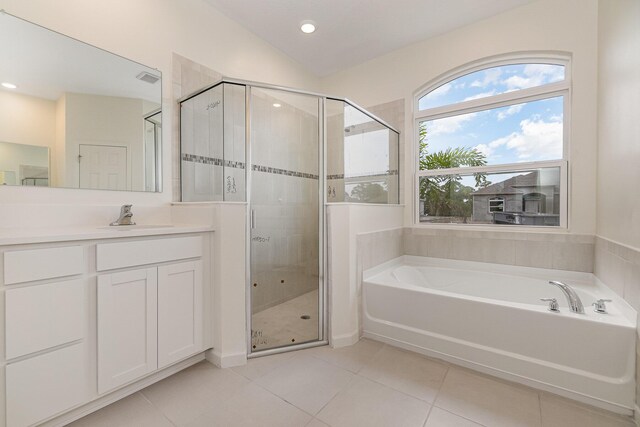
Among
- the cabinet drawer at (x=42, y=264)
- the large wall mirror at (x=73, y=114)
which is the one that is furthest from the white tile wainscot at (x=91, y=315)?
the large wall mirror at (x=73, y=114)

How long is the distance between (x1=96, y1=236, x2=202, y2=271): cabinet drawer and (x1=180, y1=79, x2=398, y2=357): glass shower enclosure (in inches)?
15.6

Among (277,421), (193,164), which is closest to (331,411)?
(277,421)

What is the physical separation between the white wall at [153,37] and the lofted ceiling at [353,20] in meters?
0.21

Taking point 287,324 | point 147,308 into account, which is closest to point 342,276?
point 287,324

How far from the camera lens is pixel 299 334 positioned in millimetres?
2195

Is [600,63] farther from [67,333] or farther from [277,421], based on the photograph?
[67,333]

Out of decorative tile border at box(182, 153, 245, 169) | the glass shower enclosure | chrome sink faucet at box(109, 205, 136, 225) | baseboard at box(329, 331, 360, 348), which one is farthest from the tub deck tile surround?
chrome sink faucet at box(109, 205, 136, 225)

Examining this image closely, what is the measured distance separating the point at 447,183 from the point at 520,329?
166cm

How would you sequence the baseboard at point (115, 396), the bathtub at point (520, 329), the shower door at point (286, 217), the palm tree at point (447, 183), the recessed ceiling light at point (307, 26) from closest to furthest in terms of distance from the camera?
the baseboard at point (115, 396)
the bathtub at point (520, 329)
the shower door at point (286, 217)
the recessed ceiling light at point (307, 26)
the palm tree at point (447, 183)

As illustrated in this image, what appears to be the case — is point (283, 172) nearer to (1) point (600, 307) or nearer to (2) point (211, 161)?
(2) point (211, 161)

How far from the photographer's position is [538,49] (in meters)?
2.42

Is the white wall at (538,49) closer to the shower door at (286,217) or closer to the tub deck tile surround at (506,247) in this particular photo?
the tub deck tile surround at (506,247)

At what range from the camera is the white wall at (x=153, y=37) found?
5.27 ft

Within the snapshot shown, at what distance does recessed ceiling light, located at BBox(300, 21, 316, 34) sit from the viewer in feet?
8.66
